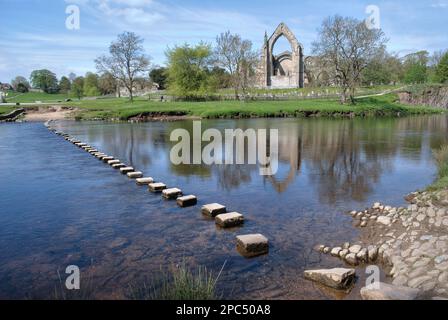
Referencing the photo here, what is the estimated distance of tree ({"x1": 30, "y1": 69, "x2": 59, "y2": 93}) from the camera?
133 meters

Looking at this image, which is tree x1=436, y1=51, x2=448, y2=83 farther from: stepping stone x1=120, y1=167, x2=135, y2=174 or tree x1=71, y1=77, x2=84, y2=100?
tree x1=71, y1=77, x2=84, y2=100

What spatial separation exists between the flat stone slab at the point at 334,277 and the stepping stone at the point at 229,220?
126 inches

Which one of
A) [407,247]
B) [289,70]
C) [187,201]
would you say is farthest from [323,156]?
[289,70]

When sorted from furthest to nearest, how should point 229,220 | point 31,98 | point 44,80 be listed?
point 44,80 → point 31,98 → point 229,220

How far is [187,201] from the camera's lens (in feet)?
39.0

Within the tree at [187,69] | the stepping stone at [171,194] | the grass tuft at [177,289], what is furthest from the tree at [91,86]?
the grass tuft at [177,289]

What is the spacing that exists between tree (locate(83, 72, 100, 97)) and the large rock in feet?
370

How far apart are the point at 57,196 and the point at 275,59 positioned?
3629 inches

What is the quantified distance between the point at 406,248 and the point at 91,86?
380 ft

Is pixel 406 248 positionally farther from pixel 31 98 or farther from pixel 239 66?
pixel 31 98

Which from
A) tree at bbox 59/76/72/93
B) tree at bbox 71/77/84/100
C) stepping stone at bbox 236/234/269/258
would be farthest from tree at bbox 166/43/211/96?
tree at bbox 59/76/72/93

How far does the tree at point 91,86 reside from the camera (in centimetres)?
11018

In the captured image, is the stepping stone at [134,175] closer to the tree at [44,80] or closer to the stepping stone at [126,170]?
the stepping stone at [126,170]
